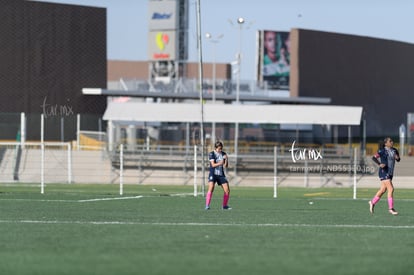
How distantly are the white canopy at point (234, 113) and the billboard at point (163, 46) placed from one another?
65.1 ft

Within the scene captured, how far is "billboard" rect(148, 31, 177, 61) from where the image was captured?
266 ft

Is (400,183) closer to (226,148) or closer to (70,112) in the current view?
(226,148)

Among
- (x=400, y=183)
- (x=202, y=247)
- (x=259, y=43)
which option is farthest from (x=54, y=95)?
(x=202, y=247)

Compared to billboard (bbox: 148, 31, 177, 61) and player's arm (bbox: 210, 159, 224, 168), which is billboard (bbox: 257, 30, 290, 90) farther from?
player's arm (bbox: 210, 159, 224, 168)

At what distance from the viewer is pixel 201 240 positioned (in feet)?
55.5

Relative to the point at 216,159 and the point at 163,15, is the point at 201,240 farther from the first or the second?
the point at 163,15

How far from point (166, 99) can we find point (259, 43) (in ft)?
109

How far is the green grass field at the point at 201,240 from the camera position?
13469mm

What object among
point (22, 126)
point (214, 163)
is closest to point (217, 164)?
point (214, 163)

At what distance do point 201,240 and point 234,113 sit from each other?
4449 centimetres

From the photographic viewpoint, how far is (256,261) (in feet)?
46.0

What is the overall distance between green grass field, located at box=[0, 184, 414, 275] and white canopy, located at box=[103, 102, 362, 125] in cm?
3362

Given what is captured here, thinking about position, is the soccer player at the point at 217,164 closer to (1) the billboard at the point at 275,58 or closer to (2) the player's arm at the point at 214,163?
(2) the player's arm at the point at 214,163

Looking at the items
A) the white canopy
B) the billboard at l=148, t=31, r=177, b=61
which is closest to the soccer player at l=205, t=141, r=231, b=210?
the white canopy
